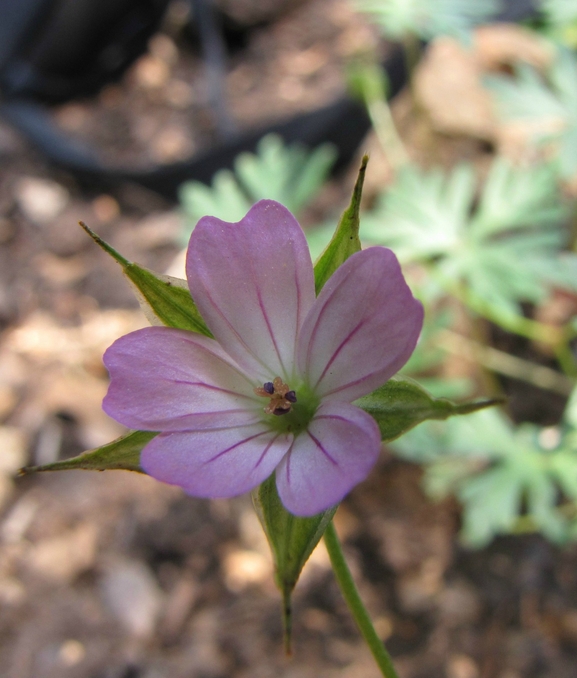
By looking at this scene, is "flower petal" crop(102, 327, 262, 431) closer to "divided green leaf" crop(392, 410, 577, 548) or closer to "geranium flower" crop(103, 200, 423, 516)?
"geranium flower" crop(103, 200, 423, 516)

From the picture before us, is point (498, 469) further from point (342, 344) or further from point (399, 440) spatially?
point (342, 344)

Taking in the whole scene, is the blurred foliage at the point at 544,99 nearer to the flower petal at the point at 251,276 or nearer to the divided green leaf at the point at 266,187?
the divided green leaf at the point at 266,187

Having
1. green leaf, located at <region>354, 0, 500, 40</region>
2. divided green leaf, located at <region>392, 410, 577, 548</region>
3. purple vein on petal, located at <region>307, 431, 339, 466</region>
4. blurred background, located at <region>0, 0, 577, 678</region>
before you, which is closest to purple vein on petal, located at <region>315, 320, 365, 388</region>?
purple vein on petal, located at <region>307, 431, 339, 466</region>

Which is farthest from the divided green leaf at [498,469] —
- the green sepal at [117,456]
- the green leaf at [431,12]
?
the green leaf at [431,12]

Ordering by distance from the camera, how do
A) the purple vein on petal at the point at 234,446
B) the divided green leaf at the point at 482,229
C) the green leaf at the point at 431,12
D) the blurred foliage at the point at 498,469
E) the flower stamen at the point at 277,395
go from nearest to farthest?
the purple vein on petal at the point at 234,446 < the flower stamen at the point at 277,395 < the blurred foliage at the point at 498,469 < the divided green leaf at the point at 482,229 < the green leaf at the point at 431,12

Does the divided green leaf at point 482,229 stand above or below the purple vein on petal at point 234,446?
below
